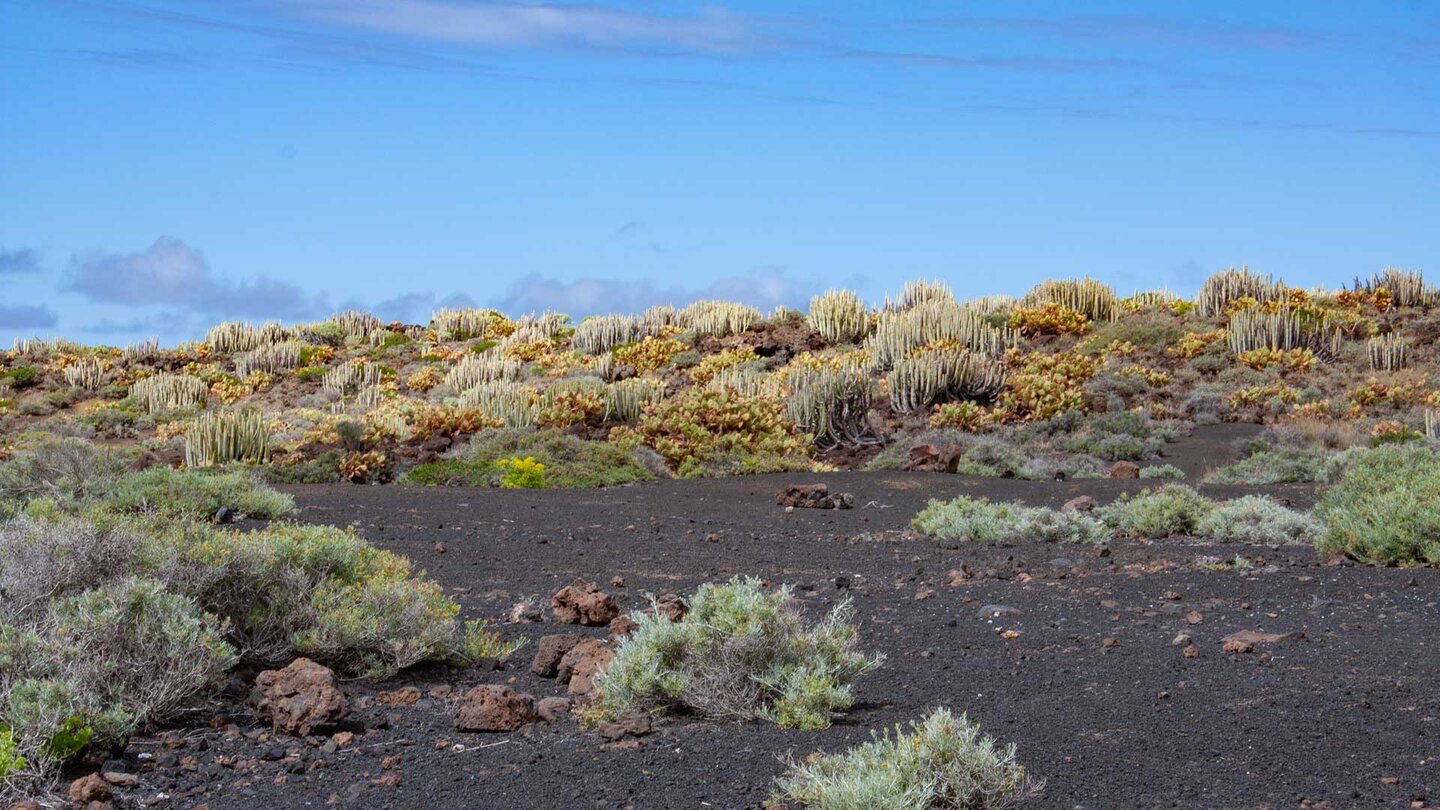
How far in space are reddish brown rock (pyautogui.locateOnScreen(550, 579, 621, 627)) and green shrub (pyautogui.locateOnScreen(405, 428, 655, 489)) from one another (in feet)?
28.1

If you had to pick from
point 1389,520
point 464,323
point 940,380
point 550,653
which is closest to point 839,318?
point 940,380

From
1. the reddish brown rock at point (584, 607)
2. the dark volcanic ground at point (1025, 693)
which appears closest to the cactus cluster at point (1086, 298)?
the dark volcanic ground at point (1025, 693)

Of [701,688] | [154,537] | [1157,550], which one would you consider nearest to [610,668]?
[701,688]

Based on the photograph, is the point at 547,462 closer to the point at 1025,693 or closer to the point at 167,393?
the point at 1025,693

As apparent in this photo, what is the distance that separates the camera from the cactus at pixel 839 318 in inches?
1117

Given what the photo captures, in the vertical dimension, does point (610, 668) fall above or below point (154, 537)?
below

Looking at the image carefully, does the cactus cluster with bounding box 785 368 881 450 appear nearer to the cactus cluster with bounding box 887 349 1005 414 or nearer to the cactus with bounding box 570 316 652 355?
the cactus cluster with bounding box 887 349 1005 414

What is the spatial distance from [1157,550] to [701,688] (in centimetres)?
601

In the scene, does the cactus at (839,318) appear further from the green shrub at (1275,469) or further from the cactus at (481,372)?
the green shrub at (1275,469)

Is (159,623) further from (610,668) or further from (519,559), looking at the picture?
(519,559)

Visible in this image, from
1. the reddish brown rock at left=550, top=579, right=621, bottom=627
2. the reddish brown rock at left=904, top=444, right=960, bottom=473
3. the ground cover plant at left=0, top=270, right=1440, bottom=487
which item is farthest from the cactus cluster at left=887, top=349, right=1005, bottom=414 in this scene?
the reddish brown rock at left=550, top=579, right=621, bottom=627

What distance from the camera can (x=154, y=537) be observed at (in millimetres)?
6184

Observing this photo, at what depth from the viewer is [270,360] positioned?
31.5 meters

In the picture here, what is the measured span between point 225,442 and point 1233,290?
66.3 ft
